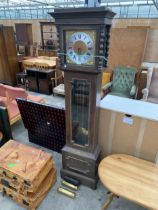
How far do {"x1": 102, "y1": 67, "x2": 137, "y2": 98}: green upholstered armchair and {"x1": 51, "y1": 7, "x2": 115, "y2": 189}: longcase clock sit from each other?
1993mm

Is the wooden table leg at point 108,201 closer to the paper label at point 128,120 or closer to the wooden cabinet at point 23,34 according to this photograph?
the paper label at point 128,120

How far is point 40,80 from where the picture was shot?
445 cm

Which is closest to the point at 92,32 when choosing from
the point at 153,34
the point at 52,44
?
the point at 153,34

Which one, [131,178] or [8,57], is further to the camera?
[8,57]

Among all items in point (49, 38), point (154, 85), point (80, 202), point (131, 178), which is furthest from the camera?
point (49, 38)

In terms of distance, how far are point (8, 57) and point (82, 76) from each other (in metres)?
3.76

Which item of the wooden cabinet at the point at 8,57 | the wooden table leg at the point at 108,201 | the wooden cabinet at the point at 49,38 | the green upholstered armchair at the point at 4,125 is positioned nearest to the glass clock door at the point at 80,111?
the wooden table leg at the point at 108,201

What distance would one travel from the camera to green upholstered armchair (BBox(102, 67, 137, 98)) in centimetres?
357

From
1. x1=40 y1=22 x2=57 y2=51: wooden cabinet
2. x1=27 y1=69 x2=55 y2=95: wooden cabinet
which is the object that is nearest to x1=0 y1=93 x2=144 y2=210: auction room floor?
x1=27 y1=69 x2=55 y2=95: wooden cabinet

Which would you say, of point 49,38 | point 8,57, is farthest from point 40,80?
point 49,38

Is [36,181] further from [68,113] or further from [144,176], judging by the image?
[144,176]

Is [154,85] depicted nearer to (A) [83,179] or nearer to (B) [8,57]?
(A) [83,179]

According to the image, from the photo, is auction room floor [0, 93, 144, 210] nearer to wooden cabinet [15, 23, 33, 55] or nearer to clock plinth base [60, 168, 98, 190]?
clock plinth base [60, 168, 98, 190]

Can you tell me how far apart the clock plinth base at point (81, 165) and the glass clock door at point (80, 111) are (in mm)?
126
